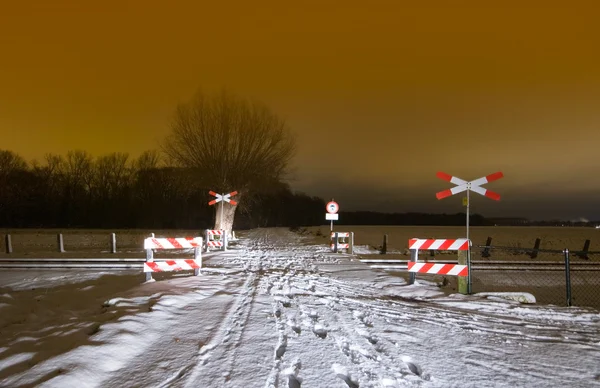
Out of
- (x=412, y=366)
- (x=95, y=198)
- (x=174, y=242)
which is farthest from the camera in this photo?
(x=95, y=198)

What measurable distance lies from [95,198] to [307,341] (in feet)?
258

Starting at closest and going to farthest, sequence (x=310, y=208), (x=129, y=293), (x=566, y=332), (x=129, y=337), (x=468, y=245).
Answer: (x=129, y=337) < (x=566, y=332) < (x=129, y=293) < (x=468, y=245) < (x=310, y=208)

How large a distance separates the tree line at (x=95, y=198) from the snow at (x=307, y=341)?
55139 mm

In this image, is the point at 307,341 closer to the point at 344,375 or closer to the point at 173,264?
the point at 344,375

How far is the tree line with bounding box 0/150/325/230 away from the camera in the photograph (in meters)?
63.7

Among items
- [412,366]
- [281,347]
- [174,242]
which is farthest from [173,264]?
[412,366]

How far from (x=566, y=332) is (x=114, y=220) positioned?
74793 mm

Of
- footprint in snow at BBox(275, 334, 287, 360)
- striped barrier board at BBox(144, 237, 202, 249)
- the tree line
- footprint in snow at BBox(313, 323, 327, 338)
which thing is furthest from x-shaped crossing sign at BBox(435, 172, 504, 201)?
the tree line

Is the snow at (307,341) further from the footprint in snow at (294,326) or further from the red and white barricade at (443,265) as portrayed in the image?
the red and white barricade at (443,265)

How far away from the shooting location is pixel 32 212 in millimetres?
64500

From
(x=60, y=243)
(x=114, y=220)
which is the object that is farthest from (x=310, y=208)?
(x=60, y=243)

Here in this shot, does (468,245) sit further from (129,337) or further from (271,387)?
(129,337)

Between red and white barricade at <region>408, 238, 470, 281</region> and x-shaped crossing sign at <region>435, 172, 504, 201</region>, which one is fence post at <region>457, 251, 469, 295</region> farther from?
x-shaped crossing sign at <region>435, 172, 504, 201</region>

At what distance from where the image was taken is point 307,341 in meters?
4.86
